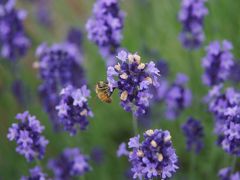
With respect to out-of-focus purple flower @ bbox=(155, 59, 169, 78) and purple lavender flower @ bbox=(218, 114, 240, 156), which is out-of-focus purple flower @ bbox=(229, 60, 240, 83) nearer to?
out-of-focus purple flower @ bbox=(155, 59, 169, 78)

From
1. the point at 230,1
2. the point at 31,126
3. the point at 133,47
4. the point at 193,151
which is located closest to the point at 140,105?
the point at 31,126

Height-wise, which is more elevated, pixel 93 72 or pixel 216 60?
pixel 93 72

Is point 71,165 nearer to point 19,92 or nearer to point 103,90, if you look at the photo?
point 103,90

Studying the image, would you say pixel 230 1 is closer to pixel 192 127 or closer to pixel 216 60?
pixel 216 60

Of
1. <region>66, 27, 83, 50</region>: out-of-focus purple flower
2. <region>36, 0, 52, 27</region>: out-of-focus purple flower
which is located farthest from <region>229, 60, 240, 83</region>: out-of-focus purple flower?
<region>36, 0, 52, 27</region>: out-of-focus purple flower

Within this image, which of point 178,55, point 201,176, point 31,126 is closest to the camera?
point 31,126

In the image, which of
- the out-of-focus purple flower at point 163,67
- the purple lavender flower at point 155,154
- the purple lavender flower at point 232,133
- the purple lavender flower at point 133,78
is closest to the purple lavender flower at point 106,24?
the out-of-focus purple flower at point 163,67
